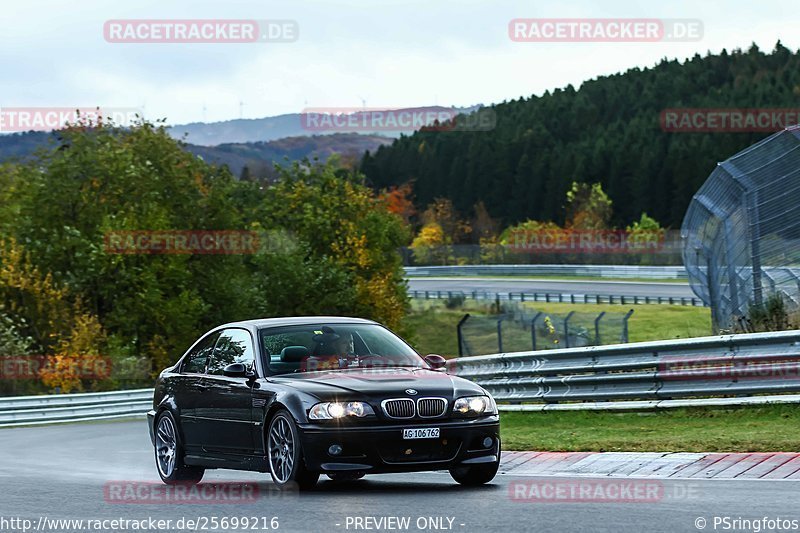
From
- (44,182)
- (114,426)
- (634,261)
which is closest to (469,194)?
(634,261)

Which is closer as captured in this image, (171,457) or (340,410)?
(340,410)

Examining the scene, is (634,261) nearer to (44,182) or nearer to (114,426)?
(44,182)

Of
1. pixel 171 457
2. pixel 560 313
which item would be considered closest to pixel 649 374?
pixel 171 457

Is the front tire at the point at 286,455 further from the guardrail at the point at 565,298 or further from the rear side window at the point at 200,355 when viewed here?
the guardrail at the point at 565,298

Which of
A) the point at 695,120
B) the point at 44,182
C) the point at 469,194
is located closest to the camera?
the point at 44,182

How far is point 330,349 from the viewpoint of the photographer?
11320 mm

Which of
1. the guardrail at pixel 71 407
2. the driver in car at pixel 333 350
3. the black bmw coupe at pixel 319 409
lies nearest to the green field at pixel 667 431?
the black bmw coupe at pixel 319 409

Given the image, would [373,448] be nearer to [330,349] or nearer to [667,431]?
[330,349]

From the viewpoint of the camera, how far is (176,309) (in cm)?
5706

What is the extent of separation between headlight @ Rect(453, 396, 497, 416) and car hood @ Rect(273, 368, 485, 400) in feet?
0.19

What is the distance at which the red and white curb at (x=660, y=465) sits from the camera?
10273 mm

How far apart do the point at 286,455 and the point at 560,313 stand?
48.6 m

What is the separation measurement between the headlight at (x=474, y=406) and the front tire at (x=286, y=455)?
1221 millimetres

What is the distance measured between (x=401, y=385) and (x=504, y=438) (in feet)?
16.3
